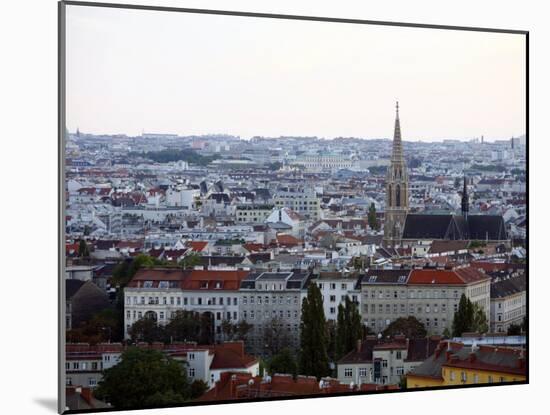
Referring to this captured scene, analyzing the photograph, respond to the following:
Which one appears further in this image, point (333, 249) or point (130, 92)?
Result: point (333, 249)

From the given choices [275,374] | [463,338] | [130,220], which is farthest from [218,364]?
[463,338]

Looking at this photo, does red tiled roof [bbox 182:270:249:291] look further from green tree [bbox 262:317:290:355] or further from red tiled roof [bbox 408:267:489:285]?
red tiled roof [bbox 408:267:489:285]

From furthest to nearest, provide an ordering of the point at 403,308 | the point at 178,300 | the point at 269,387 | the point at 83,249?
the point at 403,308 → the point at 178,300 → the point at 269,387 → the point at 83,249

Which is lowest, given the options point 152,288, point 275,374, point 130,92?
point 275,374

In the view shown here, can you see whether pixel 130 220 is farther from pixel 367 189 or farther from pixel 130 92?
pixel 367 189

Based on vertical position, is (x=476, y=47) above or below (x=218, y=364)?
above

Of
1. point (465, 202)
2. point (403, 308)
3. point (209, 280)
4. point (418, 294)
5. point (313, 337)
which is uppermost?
point (465, 202)

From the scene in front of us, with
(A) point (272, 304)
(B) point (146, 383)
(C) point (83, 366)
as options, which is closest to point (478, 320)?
(A) point (272, 304)

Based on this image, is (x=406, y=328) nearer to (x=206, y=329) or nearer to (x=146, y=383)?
(x=206, y=329)

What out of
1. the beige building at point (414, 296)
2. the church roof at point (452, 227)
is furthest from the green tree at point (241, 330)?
the church roof at point (452, 227)
